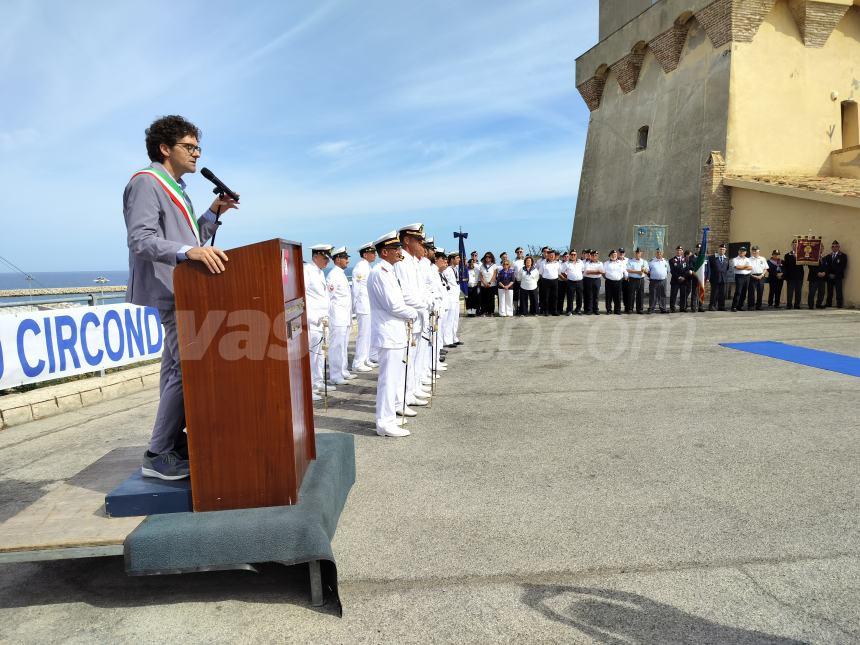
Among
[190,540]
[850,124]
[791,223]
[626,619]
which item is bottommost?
[626,619]

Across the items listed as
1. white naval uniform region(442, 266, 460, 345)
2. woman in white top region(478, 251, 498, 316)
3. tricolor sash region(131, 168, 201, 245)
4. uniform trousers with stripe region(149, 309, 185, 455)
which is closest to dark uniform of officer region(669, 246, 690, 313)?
woman in white top region(478, 251, 498, 316)

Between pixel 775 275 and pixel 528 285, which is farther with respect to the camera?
pixel 775 275

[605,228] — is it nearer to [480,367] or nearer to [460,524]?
[480,367]

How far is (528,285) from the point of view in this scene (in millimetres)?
17812

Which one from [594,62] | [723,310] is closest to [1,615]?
[723,310]

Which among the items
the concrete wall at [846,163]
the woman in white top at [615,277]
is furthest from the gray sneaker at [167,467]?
the concrete wall at [846,163]

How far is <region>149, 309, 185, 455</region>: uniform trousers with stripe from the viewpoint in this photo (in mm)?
3035

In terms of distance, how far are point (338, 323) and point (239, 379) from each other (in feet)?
19.7

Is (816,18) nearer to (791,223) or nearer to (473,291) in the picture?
(791,223)

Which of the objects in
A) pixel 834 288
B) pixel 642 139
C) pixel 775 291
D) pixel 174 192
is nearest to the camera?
pixel 174 192

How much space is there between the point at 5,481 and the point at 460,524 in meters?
3.63

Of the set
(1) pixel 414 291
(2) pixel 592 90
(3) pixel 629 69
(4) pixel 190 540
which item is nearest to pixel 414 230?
(1) pixel 414 291

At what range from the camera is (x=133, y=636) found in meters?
2.58

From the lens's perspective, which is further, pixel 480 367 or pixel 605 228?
pixel 605 228
